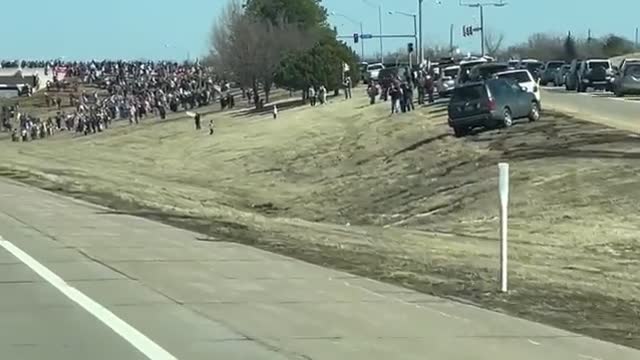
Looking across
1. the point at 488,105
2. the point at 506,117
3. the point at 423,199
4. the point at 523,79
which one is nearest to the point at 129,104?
the point at 523,79

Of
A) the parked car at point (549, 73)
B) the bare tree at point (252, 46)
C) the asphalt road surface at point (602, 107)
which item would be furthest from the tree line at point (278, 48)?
the asphalt road surface at point (602, 107)

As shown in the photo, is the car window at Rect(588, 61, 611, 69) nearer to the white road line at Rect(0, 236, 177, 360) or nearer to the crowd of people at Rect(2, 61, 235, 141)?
the crowd of people at Rect(2, 61, 235, 141)

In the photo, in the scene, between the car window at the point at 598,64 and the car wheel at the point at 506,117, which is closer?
the car wheel at the point at 506,117

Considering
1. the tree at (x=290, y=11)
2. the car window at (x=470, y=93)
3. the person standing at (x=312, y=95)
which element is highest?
the tree at (x=290, y=11)

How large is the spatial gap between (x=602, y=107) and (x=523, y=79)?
19.7ft

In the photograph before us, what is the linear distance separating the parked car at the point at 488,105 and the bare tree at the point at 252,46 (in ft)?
214

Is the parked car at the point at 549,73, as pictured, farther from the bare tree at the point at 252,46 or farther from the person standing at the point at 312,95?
the bare tree at the point at 252,46

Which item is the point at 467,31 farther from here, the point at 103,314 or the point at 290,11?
the point at 103,314

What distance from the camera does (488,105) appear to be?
42.8 m

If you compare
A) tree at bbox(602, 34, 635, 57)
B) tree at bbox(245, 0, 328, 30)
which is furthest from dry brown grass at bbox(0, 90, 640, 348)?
tree at bbox(602, 34, 635, 57)

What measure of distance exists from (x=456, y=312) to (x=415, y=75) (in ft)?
207

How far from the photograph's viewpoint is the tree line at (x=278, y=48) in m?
100

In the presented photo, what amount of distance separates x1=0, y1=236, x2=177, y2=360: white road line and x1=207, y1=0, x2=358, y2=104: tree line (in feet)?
273

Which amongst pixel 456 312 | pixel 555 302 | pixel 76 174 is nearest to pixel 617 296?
pixel 555 302
